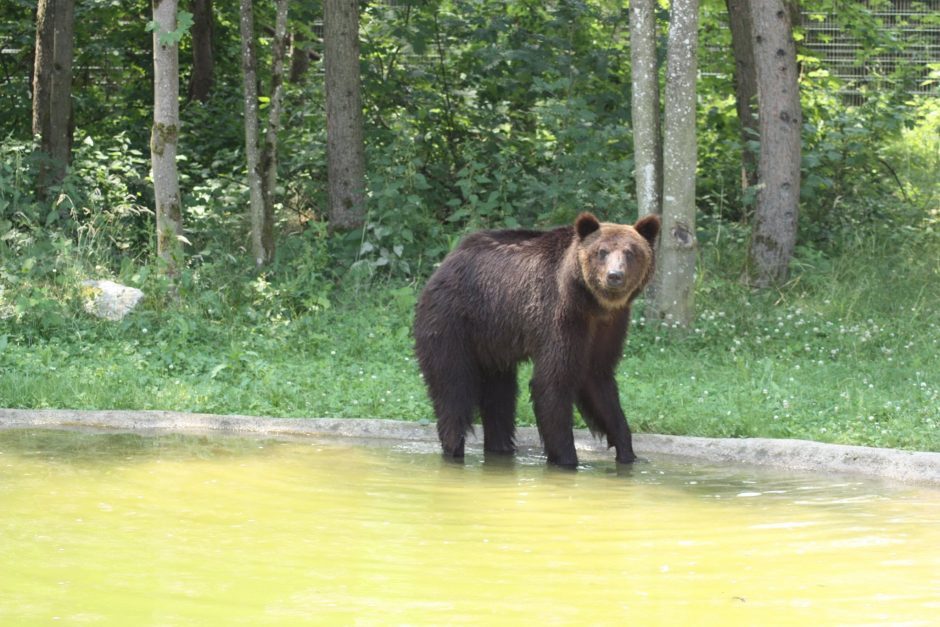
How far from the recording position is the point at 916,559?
17.5 feet

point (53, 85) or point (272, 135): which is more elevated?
point (53, 85)

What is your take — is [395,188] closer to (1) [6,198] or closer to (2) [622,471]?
(1) [6,198]

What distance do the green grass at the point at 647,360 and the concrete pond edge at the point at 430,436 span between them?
0.74 ft

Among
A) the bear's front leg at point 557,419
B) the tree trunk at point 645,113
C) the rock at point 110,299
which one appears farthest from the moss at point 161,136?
the bear's front leg at point 557,419

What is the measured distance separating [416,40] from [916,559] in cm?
1098

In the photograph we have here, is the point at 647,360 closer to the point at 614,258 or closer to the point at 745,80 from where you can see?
the point at 614,258

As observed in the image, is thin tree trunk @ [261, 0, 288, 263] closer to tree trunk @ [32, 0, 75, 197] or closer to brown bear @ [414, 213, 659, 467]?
tree trunk @ [32, 0, 75, 197]

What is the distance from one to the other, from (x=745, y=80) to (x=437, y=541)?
10627 mm

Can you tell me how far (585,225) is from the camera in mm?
7875

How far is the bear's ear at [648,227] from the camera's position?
797cm

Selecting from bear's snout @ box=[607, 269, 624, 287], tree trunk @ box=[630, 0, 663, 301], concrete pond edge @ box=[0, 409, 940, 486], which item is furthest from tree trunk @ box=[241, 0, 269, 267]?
bear's snout @ box=[607, 269, 624, 287]

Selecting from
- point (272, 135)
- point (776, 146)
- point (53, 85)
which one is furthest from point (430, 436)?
point (53, 85)

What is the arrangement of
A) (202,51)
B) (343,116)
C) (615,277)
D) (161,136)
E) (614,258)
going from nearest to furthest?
(615,277) < (614,258) < (161,136) < (343,116) < (202,51)

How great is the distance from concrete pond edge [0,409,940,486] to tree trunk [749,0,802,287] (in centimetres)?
517
